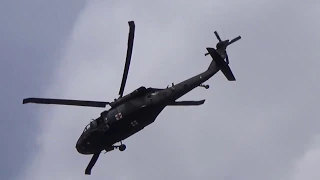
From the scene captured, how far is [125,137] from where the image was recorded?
152 ft

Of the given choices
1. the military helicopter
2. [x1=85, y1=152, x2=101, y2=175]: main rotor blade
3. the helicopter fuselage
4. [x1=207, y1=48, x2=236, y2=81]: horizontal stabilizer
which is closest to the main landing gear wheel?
the military helicopter

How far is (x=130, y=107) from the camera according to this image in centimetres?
4509

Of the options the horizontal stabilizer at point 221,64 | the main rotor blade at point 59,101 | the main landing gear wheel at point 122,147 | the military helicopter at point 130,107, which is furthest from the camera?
the main landing gear wheel at point 122,147

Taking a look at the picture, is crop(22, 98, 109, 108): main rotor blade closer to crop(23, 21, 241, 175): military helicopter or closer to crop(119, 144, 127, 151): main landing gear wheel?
crop(23, 21, 241, 175): military helicopter

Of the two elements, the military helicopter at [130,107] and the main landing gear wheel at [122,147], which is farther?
the main landing gear wheel at [122,147]

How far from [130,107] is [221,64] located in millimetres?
8784

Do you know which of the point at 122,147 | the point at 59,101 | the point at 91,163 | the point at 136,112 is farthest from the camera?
the point at 91,163

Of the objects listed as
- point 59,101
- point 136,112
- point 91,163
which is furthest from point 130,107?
point 91,163

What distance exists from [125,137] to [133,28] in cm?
971

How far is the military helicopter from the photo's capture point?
4494 centimetres

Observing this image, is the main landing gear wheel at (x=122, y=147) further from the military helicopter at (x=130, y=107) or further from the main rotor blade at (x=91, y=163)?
the main rotor blade at (x=91, y=163)

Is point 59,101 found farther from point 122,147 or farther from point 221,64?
point 221,64

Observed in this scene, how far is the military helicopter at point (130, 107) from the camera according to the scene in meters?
44.9

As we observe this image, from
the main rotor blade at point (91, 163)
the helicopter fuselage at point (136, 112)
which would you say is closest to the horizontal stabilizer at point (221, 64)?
the helicopter fuselage at point (136, 112)
